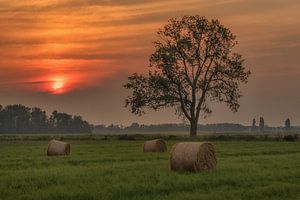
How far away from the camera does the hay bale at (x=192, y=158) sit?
81.0 ft

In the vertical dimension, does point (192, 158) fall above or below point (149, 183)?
above

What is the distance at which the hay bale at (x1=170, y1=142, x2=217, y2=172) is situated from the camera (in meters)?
24.7

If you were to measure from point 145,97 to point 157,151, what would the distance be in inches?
1485

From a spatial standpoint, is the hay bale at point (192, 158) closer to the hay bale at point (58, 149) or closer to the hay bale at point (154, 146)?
the hay bale at point (58, 149)

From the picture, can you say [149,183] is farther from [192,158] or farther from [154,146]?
[154,146]

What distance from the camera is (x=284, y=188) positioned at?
18656mm

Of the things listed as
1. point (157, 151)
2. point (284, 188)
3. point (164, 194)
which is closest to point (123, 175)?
point (164, 194)

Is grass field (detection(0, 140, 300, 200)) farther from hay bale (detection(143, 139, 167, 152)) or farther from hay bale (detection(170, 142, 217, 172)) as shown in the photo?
hay bale (detection(143, 139, 167, 152))

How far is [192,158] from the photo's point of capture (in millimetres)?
24734

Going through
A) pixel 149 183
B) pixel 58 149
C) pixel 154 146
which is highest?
pixel 154 146

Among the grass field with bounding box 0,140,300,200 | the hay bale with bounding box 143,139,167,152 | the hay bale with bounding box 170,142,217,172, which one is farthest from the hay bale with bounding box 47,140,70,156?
the hay bale with bounding box 170,142,217,172

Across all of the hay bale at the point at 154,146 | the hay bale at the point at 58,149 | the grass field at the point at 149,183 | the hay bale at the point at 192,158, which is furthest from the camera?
the hay bale at the point at 154,146

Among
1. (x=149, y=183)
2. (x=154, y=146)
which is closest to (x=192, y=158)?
(x=149, y=183)

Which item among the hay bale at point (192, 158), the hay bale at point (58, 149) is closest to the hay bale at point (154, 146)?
the hay bale at point (58, 149)
